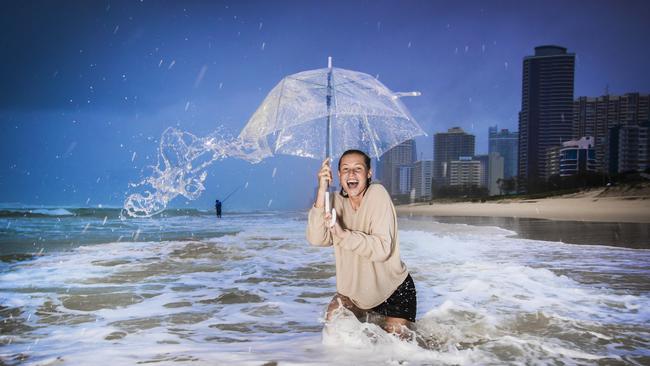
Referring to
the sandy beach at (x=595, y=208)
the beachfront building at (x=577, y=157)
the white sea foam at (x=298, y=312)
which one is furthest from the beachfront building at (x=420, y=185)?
the white sea foam at (x=298, y=312)

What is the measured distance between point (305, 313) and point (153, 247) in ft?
33.5

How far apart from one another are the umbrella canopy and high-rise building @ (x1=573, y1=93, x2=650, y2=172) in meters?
169

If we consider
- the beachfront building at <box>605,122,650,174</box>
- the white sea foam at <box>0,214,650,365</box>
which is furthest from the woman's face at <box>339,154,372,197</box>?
the beachfront building at <box>605,122,650,174</box>

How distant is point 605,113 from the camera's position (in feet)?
563

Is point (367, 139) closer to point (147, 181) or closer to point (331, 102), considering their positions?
point (331, 102)

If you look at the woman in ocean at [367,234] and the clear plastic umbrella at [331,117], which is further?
the clear plastic umbrella at [331,117]

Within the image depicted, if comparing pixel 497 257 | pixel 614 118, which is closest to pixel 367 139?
pixel 497 257

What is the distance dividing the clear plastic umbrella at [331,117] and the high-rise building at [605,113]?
169 meters

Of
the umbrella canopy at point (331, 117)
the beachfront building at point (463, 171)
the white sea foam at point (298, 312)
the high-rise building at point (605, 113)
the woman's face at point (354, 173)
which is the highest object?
the high-rise building at point (605, 113)

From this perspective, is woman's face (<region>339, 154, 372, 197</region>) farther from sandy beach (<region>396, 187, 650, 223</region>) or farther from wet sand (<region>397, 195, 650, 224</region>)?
sandy beach (<region>396, 187, 650, 223</region>)

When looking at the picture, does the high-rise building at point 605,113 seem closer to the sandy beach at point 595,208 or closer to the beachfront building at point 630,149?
the beachfront building at point 630,149

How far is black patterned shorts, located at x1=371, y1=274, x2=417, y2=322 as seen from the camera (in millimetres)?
3789

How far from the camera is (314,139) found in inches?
219

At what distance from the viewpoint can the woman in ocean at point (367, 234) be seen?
3588mm
